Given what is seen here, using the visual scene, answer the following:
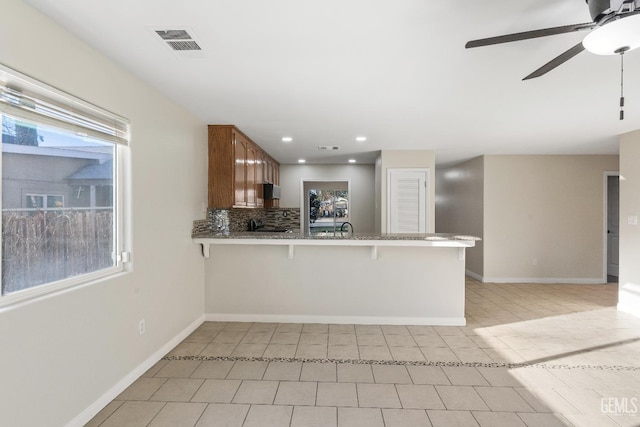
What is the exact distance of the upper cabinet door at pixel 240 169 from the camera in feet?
13.1

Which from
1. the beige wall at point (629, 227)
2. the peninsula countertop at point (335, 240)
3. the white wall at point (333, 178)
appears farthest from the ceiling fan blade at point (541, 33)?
the white wall at point (333, 178)

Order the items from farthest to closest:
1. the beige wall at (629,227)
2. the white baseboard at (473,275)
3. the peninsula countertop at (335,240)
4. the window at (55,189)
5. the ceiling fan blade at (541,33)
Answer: the white baseboard at (473,275), the beige wall at (629,227), the peninsula countertop at (335,240), the window at (55,189), the ceiling fan blade at (541,33)

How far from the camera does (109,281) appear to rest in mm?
2285

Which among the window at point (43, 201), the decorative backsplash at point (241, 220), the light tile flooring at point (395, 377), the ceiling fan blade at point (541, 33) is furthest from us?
the decorative backsplash at point (241, 220)

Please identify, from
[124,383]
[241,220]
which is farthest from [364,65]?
[241,220]

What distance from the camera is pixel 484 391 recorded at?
8.00ft

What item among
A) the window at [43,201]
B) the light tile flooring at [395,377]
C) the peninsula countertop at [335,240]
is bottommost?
the light tile flooring at [395,377]

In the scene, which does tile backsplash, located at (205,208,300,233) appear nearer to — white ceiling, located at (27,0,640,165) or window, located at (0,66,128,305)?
white ceiling, located at (27,0,640,165)

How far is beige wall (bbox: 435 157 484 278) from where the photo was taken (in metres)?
6.26

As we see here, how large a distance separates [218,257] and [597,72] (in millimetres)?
3843

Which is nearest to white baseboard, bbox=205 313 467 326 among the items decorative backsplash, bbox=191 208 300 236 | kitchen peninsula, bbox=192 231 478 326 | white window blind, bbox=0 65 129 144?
kitchen peninsula, bbox=192 231 478 326

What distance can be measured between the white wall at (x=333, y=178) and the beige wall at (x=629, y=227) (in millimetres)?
3997

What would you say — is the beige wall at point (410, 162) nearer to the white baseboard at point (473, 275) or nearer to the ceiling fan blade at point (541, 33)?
the white baseboard at point (473, 275)

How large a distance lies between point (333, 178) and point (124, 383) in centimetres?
545
